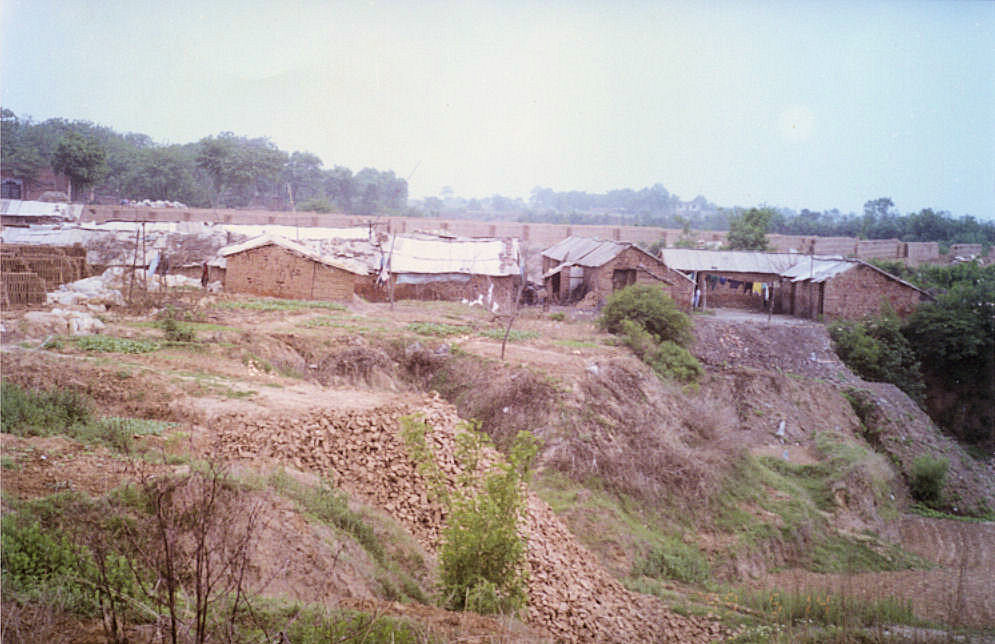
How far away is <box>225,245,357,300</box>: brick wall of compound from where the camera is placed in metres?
20.8

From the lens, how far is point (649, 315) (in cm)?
1930

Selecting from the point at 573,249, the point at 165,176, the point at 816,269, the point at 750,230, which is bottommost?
the point at 816,269

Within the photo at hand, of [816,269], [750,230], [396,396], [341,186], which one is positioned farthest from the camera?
[341,186]

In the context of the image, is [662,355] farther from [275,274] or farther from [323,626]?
[323,626]

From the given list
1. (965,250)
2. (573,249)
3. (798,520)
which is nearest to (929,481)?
(798,520)

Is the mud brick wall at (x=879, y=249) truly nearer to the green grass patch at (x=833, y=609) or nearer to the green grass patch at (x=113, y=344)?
the green grass patch at (x=833, y=609)

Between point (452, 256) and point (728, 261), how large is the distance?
1249cm

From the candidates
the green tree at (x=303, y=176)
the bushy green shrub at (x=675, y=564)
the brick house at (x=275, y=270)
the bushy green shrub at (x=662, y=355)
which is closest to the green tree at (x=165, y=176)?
the green tree at (x=303, y=176)

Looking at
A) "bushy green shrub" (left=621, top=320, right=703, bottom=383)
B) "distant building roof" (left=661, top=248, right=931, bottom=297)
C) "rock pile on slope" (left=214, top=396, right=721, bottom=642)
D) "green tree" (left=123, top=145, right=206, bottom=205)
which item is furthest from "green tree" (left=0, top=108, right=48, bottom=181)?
"distant building roof" (left=661, top=248, right=931, bottom=297)

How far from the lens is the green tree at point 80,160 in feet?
102

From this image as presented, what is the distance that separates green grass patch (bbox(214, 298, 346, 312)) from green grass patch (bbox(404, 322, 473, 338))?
327 cm

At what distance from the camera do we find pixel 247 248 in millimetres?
20625

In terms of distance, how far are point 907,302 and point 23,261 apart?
28.9m

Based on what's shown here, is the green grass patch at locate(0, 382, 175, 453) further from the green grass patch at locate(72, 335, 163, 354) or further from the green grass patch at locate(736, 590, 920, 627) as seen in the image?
the green grass patch at locate(736, 590, 920, 627)
